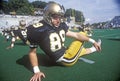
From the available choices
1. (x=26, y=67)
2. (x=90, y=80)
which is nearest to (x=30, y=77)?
(x=26, y=67)

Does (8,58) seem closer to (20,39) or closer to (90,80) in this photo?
(20,39)

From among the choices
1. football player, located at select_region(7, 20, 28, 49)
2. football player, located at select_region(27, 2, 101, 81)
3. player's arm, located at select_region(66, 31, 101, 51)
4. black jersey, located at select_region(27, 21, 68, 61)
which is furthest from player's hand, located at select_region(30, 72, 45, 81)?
player's arm, located at select_region(66, 31, 101, 51)

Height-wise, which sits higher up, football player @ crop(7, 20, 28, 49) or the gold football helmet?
the gold football helmet

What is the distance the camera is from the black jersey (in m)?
3.75

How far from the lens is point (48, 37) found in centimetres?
383

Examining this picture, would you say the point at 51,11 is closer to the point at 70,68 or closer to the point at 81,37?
the point at 81,37

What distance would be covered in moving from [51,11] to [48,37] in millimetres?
295

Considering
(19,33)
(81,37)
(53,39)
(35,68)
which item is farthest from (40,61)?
(81,37)

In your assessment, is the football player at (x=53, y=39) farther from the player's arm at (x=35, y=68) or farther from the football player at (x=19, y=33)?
the football player at (x=19, y=33)

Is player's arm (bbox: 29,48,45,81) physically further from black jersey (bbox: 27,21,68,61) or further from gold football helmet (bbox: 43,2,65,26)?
gold football helmet (bbox: 43,2,65,26)

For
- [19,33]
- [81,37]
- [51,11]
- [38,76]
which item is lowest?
[38,76]

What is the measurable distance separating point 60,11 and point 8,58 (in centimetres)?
82

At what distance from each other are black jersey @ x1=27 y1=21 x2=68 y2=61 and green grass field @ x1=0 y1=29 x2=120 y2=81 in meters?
0.08

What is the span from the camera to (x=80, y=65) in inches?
160
